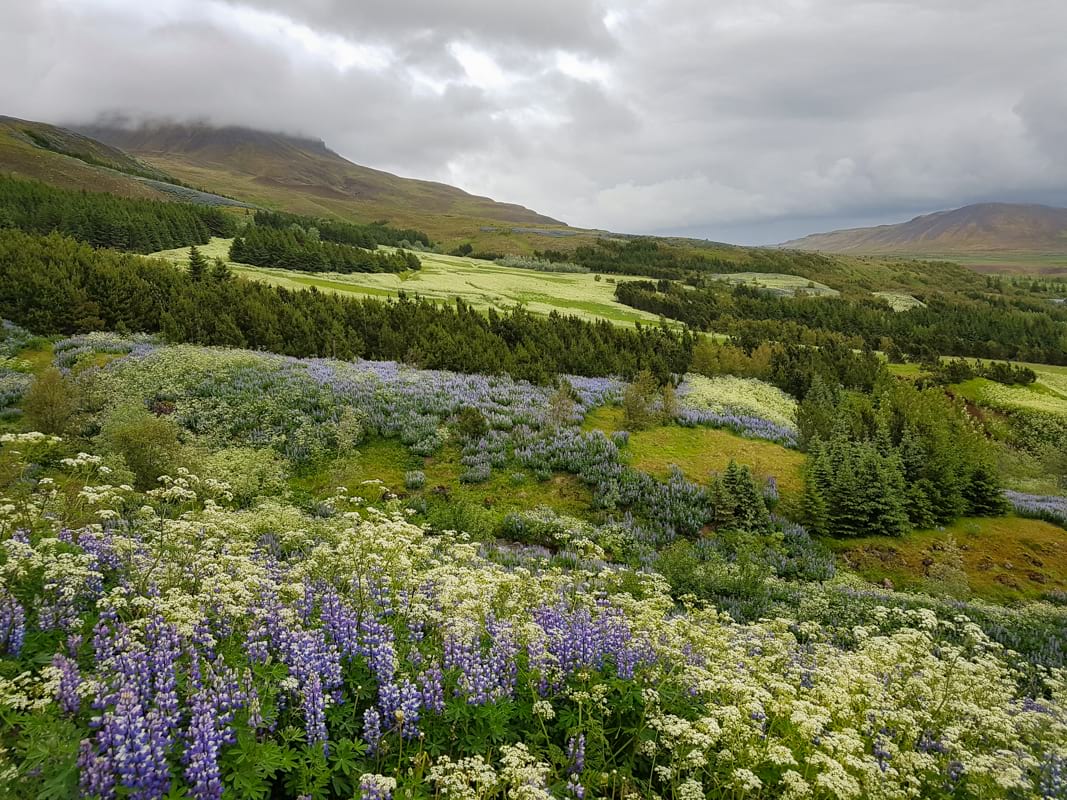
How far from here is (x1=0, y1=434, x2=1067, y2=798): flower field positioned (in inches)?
148

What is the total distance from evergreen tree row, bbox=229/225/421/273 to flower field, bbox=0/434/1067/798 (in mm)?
63260

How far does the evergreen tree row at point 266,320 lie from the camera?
3238cm

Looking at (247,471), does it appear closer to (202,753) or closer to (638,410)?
(202,753)

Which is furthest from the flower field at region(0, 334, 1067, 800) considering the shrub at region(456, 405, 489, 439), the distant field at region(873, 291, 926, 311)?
the distant field at region(873, 291, 926, 311)

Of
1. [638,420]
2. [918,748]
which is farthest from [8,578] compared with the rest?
[638,420]

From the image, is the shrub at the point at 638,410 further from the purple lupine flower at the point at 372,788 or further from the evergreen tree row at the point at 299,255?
the evergreen tree row at the point at 299,255

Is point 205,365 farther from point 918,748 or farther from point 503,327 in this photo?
point 918,748

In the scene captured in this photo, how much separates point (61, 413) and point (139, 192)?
120 metres

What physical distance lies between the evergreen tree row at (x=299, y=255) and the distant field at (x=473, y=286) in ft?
8.30

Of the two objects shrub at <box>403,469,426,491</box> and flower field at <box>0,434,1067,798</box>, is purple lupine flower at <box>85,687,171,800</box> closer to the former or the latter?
flower field at <box>0,434,1067,798</box>

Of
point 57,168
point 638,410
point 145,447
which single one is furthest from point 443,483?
point 57,168

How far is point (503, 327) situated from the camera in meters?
39.1

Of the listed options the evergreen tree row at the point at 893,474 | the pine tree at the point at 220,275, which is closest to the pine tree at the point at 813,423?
the evergreen tree row at the point at 893,474

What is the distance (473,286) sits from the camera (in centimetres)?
6862
